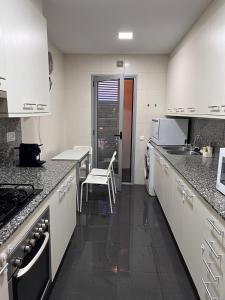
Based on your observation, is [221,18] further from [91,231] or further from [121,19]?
[91,231]

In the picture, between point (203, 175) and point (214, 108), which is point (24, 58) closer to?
point (214, 108)

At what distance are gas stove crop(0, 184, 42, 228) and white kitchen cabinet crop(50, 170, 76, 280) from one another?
0.75 ft

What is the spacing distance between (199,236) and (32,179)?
1.37 meters

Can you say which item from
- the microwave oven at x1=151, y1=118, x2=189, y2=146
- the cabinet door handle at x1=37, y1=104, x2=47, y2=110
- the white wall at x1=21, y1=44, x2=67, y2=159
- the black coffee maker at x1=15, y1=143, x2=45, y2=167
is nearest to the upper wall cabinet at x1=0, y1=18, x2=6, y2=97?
the cabinet door handle at x1=37, y1=104, x2=47, y2=110

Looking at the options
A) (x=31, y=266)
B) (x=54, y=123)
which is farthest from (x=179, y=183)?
(x=54, y=123)

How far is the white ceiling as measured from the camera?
2238 millimetres

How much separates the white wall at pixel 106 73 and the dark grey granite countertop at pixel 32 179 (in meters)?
2.03

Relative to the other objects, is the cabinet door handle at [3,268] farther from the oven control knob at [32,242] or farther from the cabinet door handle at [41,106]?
the cabinet door handle at [41,106]

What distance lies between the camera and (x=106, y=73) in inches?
166

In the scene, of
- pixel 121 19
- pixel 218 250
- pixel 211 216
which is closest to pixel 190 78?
pixel 121 19

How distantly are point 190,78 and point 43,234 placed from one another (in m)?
2.38

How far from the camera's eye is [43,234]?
1451 millimetres

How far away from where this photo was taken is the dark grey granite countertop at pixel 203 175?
143 centimetres

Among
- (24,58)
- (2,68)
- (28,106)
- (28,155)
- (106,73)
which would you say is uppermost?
(106,73)
